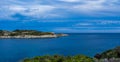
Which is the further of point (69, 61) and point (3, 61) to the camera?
point (3, 61)

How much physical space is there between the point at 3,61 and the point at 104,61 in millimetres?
56572

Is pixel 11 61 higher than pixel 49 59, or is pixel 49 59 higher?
pixel 49 59

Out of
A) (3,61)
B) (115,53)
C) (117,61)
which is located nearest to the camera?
(117,61)

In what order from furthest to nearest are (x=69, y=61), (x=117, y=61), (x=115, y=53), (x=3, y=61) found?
(x=3, y=61)
(x=115, y=53)
(x=117, y=61)
(x=69, y=61)

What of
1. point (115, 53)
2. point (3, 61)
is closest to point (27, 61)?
point (115, 53)

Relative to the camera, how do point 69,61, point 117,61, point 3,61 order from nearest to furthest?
point 69,61
point 117,61
point 3,61

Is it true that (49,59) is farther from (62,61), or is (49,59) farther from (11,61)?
(11,61)

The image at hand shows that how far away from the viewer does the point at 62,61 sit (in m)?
36.6

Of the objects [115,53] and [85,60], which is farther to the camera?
[115,53]

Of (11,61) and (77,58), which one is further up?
(77,58)

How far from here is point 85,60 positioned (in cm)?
3578

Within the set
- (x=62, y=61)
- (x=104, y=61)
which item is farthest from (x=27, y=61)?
(x=104, y=61)

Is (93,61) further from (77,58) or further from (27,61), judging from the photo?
(27,61)

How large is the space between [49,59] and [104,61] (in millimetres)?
6010
